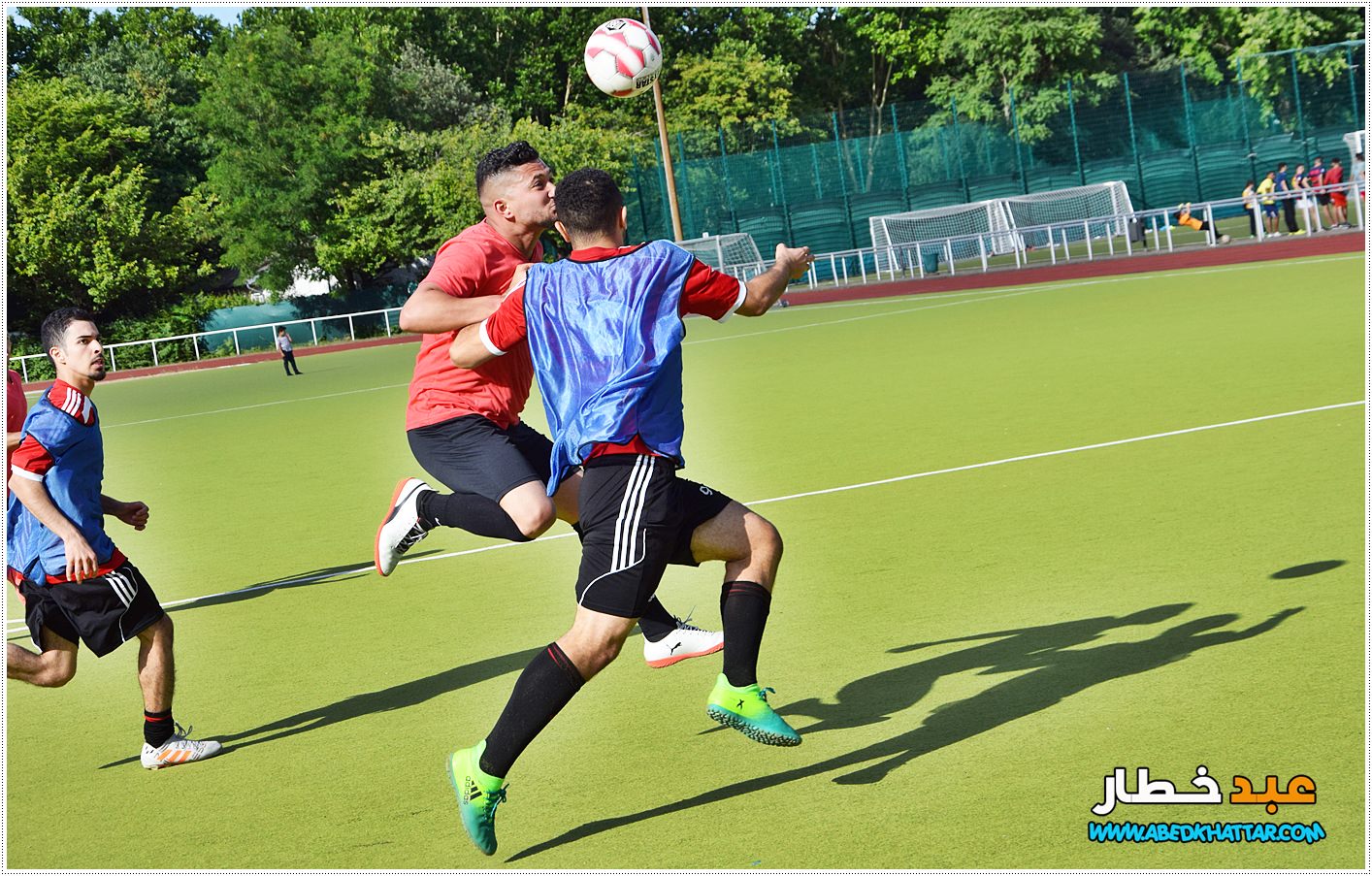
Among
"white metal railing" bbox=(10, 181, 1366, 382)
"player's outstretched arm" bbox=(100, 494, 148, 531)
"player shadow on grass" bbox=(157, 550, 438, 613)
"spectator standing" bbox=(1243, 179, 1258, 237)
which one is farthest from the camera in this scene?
"white metal railing" bbox=(10, 181, 1366, 382)

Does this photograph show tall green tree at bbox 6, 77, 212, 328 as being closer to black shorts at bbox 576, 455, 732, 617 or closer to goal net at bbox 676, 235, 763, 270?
goal net at bbox 676, 235, 763, 270

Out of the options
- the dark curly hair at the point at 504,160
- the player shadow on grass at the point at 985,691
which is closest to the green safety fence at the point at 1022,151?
the player shadow on grass at the point at 985,691

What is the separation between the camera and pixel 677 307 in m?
4.66

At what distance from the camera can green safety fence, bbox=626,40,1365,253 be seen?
40406 millimetres

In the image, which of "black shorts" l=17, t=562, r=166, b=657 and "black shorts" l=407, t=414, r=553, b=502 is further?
"black shorts" l=407, t=414, r=553, b=502

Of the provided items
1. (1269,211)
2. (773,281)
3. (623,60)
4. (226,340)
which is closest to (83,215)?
(226,340)

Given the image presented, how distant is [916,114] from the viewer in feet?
151

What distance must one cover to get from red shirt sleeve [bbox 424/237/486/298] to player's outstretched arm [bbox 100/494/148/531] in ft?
4.63

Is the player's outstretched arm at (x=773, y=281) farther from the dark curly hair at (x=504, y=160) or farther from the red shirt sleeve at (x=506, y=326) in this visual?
the dark curly hair at (x=504, y=160)

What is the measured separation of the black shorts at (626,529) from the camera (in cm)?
449

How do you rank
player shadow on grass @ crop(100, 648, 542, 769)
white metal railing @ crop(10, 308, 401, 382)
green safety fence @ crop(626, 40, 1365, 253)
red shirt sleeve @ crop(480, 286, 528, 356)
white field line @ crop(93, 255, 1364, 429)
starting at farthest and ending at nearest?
white metal railing @ crop(10, 308, 401, 382)
green safety fence @ crop(626, 40, 1365, 253)
white field line @ crop(93, 255, 1364, 429)
player shadow on grass @ crop(100, 648, 542, 769)
red shirt sleeve @ crop(480, 286, 528, 356)

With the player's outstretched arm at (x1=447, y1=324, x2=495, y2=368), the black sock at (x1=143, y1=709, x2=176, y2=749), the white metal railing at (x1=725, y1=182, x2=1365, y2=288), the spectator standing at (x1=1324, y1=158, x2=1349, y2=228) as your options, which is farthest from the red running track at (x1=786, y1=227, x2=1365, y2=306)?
the black sock at (x1=143, y1=709, x2=176, y2=749)

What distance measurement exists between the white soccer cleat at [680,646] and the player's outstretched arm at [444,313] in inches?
57.3

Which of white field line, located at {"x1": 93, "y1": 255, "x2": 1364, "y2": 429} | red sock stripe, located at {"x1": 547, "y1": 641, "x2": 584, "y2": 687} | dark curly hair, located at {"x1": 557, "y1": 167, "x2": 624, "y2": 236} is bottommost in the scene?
white field line, located at {"x1": 93, "y1": 255, "x2": 1364, "y2": 429}
